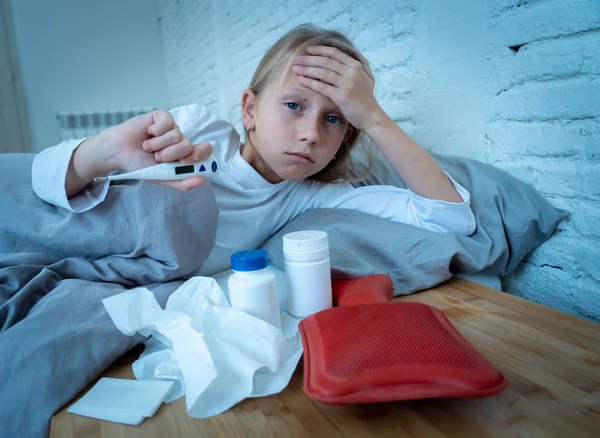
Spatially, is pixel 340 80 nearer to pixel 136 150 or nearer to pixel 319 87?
pixel 319 87

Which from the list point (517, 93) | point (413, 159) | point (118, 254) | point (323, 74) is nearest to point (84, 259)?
A: point (118, 254)

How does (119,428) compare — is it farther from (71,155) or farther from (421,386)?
(71,155)

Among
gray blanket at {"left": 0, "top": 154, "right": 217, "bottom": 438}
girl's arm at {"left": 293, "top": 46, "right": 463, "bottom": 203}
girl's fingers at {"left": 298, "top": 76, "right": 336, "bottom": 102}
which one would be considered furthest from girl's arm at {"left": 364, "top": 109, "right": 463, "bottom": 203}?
gray blanket at {"left": 0, "top": 154, "right": 217, "bottom": 438}

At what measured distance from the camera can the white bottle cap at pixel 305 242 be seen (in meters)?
0.59

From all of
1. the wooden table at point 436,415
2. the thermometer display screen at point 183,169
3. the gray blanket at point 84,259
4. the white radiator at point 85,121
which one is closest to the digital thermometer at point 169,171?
the thermometer display screen at point 183,169

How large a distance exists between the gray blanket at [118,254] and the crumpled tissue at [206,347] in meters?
0.03

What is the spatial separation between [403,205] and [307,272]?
1.42ft

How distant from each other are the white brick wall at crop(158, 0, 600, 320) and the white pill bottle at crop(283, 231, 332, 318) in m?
0.55

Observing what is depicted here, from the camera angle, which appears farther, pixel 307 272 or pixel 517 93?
pixel 517 93

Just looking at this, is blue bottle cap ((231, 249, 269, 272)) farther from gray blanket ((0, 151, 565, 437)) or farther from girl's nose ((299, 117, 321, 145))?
girl's nose ((299, 117, 321, 145))

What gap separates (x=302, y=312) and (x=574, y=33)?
71 centimetres

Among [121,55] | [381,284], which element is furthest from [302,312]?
[121,55]

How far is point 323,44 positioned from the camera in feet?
2.94

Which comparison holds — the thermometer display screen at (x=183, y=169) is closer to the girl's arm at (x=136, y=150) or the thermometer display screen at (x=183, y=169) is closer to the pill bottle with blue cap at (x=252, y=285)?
the girl's arm at (x=136, y=150)
